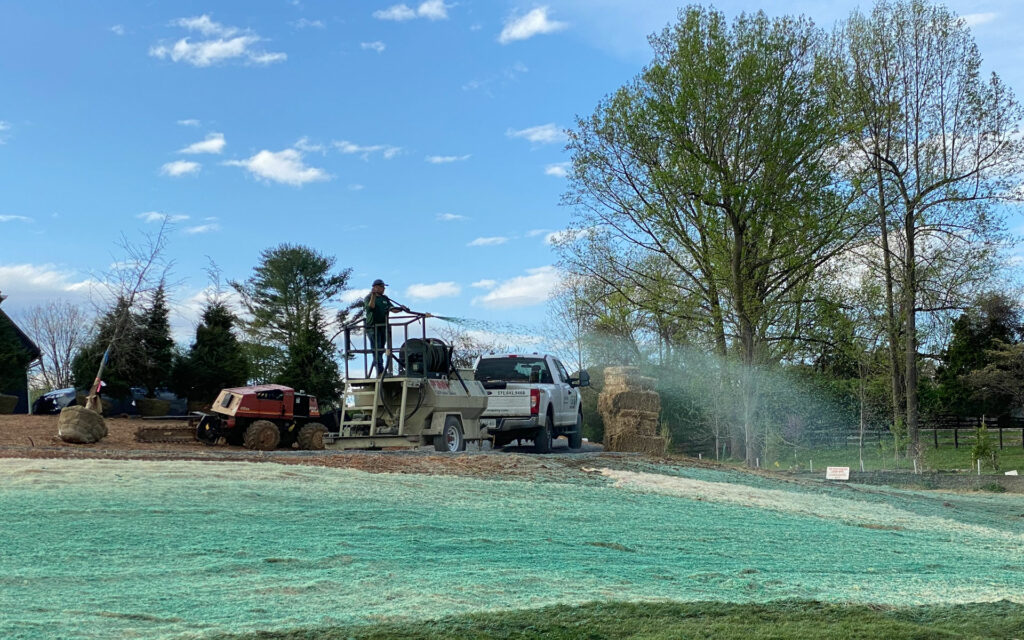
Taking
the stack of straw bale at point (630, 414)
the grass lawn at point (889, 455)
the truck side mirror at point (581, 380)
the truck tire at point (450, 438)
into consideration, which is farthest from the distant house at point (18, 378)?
the grass lawn at point (889, 455)

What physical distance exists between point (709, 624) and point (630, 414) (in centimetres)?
1825

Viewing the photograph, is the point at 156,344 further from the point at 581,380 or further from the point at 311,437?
the point at 581,380

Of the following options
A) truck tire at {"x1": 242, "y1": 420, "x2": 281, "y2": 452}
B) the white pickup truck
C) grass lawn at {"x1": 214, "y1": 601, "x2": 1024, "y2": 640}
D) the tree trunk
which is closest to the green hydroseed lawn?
grass lawn at {"x1": 214, "y1": 601, "x2": 1024, "y2": 640}

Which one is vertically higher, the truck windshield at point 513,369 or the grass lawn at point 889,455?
the truck windshield at point 513,369

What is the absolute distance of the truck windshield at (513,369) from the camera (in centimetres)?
2006

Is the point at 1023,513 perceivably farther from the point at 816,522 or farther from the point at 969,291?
the point at 969,291

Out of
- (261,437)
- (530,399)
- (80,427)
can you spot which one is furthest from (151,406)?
(530,399)

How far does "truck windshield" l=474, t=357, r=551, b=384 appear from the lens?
20062 millimetres

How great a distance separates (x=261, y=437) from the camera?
70.1 feet

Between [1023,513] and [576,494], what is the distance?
7078 millimetres

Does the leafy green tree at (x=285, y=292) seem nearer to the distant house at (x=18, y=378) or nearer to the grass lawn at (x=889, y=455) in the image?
the distant house at (x=18, y=378)

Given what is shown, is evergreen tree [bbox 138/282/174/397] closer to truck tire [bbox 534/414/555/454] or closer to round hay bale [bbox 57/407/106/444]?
round hay bale [bbox 57/407/106/444]

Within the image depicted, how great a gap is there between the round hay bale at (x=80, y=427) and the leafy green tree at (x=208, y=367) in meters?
13.5

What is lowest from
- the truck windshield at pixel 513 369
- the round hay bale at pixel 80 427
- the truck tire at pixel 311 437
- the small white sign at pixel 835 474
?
the small white sign at pixel 835 474
